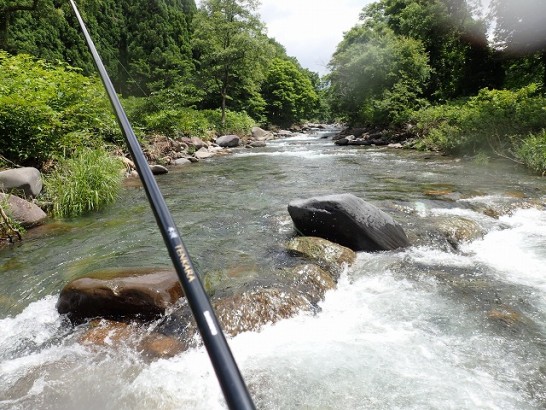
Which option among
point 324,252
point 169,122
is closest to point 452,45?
point 169,122

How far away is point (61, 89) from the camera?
873 cm

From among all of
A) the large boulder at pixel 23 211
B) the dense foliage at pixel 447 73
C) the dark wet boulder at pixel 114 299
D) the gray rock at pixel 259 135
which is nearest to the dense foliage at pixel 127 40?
the gray rock at pixel 259 135

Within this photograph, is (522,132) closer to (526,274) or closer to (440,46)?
(526,274)

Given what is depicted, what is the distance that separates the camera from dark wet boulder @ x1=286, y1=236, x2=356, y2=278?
4.31 m

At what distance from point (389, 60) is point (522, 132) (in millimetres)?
12949

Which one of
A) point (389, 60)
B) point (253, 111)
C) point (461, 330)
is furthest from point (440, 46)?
→ point (461, 330)

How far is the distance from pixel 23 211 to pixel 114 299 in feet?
12.0

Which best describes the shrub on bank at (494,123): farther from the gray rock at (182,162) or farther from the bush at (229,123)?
the bush at (229,123)

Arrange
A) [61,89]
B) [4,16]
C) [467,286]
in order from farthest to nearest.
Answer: [4,16]
[61,89]
[467,286]

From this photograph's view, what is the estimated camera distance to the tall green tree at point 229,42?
25.1 m

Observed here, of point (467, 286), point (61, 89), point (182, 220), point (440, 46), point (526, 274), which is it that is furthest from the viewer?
point (440, 46)

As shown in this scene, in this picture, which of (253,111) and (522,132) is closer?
(522,132)

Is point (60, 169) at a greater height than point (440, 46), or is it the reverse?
point (440, 46)

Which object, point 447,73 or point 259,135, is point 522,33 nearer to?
point 447,73
